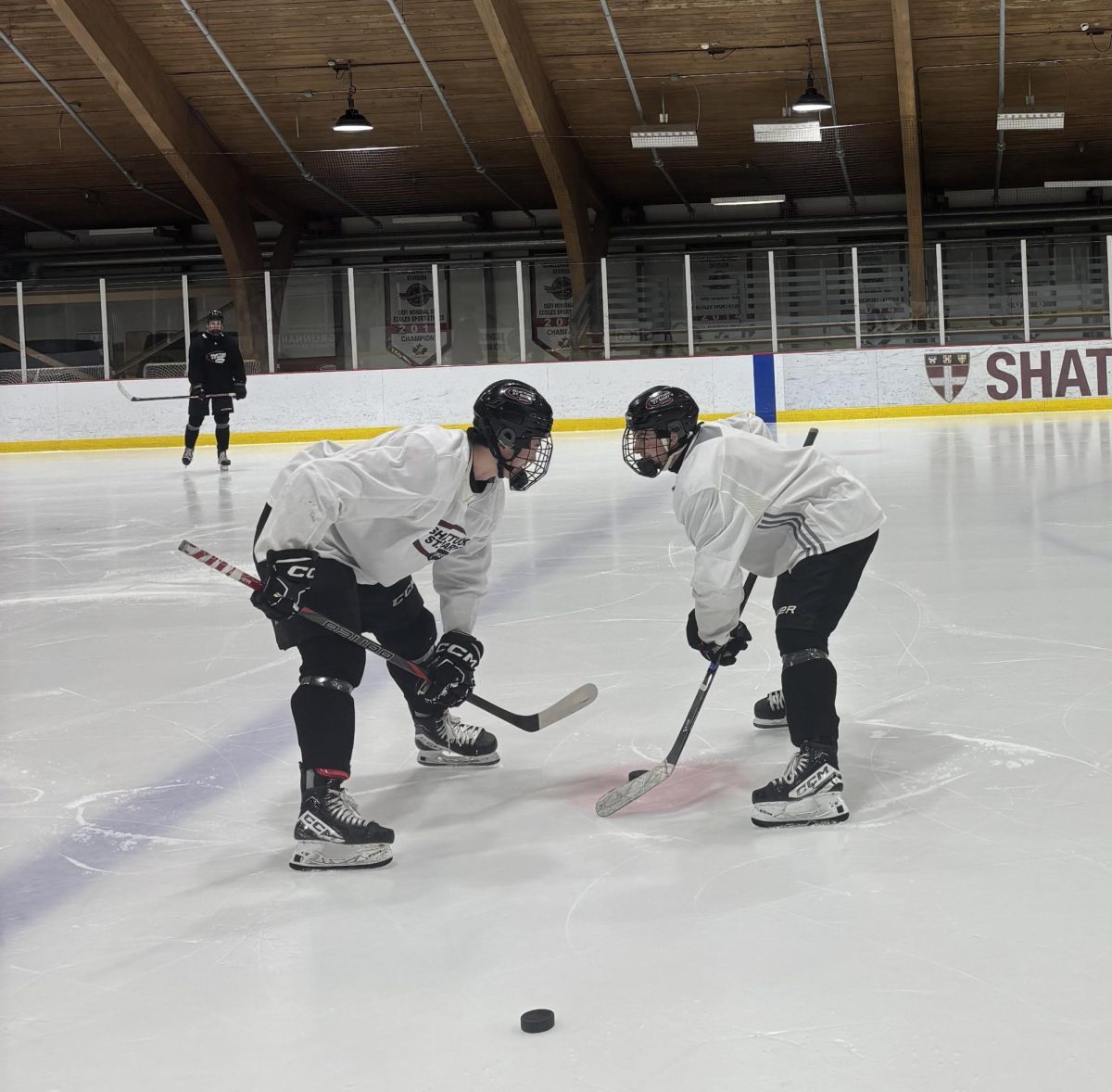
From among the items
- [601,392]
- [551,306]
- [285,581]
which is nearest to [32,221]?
[551,306]

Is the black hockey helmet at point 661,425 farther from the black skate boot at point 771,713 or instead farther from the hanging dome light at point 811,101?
the hanging dome light at point 811,101

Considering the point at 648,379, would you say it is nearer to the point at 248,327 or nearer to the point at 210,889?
the point at 248,327

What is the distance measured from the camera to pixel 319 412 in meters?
16.1

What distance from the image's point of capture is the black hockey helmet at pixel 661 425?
2.65 meters

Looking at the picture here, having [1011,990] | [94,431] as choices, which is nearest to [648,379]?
[94,431]

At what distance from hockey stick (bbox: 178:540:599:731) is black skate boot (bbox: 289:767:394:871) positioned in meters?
0.28

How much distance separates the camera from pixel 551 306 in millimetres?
16422

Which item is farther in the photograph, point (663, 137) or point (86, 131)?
point (86, 131)

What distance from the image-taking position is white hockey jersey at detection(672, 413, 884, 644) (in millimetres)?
2557

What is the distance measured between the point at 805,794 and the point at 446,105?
56.4ft

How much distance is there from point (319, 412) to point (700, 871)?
14.4 m

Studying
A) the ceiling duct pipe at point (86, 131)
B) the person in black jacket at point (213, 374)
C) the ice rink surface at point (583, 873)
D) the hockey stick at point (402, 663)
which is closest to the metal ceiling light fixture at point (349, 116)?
the ceiling duct pipe at point (86, 131)

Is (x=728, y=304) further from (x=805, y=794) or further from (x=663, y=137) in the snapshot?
(x=805, y=794)

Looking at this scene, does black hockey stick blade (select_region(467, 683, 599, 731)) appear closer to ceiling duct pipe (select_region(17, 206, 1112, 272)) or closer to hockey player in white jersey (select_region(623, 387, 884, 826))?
hockey player in white jersey (select_region(623, 387, 884, 826))
